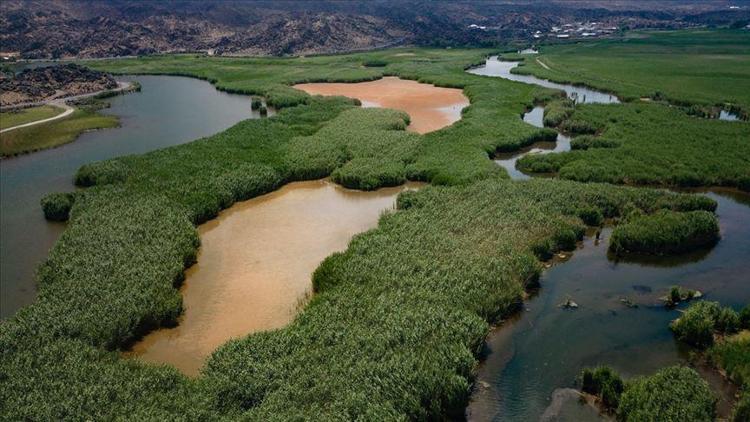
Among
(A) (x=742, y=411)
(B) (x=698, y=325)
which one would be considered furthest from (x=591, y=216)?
(A) (x=742, y=411)

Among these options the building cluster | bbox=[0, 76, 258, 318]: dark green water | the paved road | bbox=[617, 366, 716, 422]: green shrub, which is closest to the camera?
bbox=[617, 366, 716, 422]: green shrub

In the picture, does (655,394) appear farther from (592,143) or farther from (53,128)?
(53,128)

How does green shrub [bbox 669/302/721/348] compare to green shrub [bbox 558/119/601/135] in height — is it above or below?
below

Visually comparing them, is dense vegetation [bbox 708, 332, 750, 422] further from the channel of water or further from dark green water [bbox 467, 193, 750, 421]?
the channel of water

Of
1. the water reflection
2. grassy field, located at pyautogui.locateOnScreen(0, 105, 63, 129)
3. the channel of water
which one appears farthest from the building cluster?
the channel of water

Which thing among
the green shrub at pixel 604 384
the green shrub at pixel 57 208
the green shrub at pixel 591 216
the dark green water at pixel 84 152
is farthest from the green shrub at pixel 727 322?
the green shrub at pixel 57 208

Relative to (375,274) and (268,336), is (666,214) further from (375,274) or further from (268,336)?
(268,336)

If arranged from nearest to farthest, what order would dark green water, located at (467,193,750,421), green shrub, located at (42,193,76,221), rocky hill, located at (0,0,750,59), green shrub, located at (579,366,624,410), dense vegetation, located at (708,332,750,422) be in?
green shrub, located at (579,366,624,410), dense vegetation, located at (708,332,750,422), dark green water, located at (467,193,750,421), green shrub, located at (42,193,76,221), rocky hill, located at (0,0,750,59)
